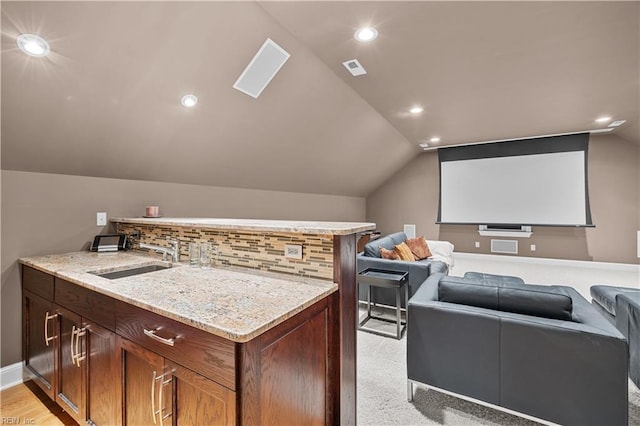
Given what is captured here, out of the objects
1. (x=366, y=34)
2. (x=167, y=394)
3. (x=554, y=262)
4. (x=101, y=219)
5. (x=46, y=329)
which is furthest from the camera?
(x=554, y=262)

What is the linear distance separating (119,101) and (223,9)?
1027 mm

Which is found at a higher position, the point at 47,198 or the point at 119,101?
the point at 119,101

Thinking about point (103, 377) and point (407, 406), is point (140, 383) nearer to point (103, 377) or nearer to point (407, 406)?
point (103, 377)

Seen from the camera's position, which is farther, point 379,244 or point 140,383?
point 379,244

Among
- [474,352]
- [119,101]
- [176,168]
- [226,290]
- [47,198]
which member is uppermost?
[119,101]

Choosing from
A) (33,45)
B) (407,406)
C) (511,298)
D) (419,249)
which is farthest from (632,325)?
(33,45)

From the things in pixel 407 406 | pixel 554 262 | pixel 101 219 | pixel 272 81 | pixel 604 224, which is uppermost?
pixel 272 81

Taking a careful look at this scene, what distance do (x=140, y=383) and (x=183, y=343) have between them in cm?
40

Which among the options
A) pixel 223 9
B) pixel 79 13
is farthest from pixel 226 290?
pixel 223 9

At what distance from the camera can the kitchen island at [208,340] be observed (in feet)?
3.25

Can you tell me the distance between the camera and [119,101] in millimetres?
2195

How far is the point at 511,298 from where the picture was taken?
1.73 m

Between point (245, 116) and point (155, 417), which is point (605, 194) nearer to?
point (245, 116)

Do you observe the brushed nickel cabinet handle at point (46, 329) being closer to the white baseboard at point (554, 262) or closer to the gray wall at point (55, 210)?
the gray wall at point (55, 210)
